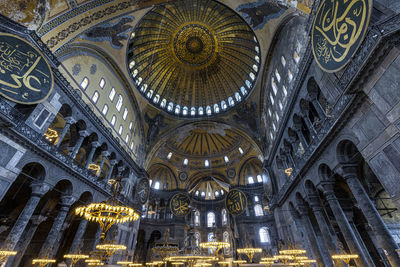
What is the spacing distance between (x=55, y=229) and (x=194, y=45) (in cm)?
1750

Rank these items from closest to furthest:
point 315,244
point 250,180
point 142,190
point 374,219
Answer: point 374,219 → point 315,244 → point 142,190 → point 250,180

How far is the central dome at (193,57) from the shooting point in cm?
1609

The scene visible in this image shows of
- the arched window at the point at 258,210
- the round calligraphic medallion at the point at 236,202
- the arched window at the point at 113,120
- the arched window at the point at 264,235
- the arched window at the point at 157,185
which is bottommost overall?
the arched window at the point at 264,235

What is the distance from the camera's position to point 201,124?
21.0 m

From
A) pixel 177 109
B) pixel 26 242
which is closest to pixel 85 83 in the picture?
pixel 26 242

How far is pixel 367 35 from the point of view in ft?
15.9

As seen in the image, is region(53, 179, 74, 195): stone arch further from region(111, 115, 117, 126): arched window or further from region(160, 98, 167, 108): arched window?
region(160, 98, 167, 108): arched window

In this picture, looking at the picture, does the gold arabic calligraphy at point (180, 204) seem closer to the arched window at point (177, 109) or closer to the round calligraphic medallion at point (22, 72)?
the arched window at point (177, 109)

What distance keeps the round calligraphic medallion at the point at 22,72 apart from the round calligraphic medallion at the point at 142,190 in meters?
10.7

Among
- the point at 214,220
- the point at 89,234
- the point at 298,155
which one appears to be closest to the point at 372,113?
the point at 298,155

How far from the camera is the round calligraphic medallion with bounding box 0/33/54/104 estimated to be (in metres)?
6.80

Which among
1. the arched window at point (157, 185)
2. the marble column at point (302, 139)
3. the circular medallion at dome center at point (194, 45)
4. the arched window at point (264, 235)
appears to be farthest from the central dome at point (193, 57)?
the arched window at point (264, 235)

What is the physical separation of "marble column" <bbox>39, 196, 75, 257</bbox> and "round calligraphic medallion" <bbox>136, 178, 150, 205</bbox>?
6.93m

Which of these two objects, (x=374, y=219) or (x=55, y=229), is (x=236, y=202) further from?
(x=55, y=229)
